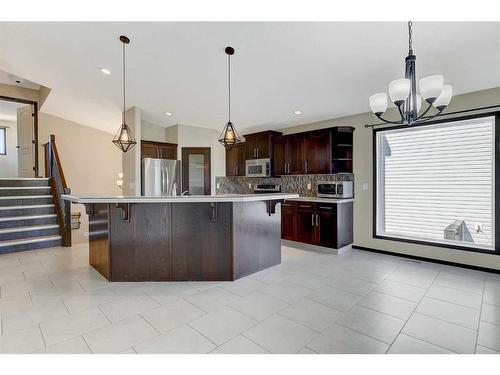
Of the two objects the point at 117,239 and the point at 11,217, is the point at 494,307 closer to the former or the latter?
the point at 117,239

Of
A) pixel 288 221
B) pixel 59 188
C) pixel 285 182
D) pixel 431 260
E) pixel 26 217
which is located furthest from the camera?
pixel 285 182

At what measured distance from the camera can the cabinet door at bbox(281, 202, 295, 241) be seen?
202 inches

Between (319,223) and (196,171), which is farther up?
(196,171)

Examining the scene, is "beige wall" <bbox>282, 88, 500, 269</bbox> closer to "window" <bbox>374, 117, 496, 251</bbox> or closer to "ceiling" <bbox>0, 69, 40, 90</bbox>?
"window" <bbox>374, 117, 496, 251</bbox>

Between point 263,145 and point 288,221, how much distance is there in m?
1.76

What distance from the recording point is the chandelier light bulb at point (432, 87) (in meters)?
2.09

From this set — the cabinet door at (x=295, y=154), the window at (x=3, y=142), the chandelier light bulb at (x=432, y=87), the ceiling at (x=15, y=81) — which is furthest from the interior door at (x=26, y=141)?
the chandelier light bulb at (x=432, y=87)

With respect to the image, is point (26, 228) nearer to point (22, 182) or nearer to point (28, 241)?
point (28, 241)

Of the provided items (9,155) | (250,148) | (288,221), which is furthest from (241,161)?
(9,155)

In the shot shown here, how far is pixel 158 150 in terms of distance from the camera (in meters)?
6.08

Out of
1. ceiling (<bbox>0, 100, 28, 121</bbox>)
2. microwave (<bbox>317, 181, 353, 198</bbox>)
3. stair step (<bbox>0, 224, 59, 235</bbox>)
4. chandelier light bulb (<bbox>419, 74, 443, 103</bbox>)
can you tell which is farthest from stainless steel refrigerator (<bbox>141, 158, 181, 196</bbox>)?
chandelier light bulb (<bbox>419, 74, 443, 103</bbox>)

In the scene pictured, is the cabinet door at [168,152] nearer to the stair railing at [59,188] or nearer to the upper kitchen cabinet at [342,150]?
the stair railing at [59,188]
